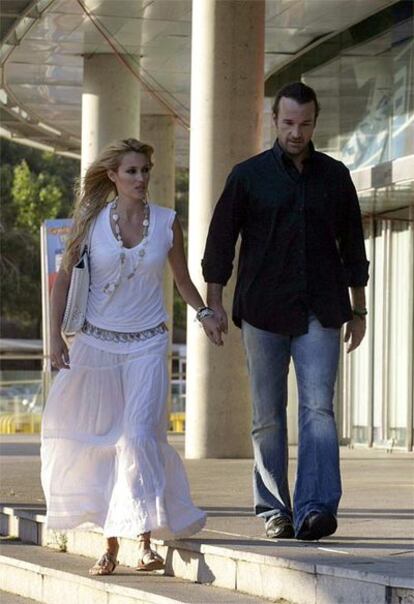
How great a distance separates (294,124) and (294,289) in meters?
0.77

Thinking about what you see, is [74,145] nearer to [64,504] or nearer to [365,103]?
[365,103]

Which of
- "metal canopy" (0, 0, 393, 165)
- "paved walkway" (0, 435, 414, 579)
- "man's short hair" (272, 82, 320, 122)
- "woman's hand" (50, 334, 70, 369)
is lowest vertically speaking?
"paved walkway" (0, 435, 414, 579)

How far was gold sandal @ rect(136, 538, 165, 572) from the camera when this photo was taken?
7523mm

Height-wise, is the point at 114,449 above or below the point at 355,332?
below

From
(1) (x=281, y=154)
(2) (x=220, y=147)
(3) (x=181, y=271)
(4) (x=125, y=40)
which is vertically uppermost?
(4) (x=125, y=40)

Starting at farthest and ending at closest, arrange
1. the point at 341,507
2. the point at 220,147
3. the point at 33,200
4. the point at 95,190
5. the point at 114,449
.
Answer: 1. the point at 33,200
2. the point at 220,147
3. the point at 341,507
4. the point at 95,190
5. the point at 114,449

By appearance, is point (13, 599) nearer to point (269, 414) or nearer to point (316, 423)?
point (269, 414)

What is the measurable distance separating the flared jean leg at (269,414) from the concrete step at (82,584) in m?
0.65

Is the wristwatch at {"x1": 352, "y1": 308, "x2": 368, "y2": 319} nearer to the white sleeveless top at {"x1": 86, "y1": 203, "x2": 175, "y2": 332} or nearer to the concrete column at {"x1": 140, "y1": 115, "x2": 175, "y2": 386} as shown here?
the white sleeveless top at {"x1": 86, "y1": 203, "x2": 175, "y2": 332}

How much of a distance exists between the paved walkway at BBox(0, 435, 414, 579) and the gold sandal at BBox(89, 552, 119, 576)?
41 centimetres

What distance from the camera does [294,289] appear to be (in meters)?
7.69

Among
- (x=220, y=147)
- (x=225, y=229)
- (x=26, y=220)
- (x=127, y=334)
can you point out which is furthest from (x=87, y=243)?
(x=26, y=220)

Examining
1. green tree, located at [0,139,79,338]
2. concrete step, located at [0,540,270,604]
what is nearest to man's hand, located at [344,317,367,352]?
concrete step, located at [0,540,270,604]

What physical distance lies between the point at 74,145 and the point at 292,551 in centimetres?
2693
